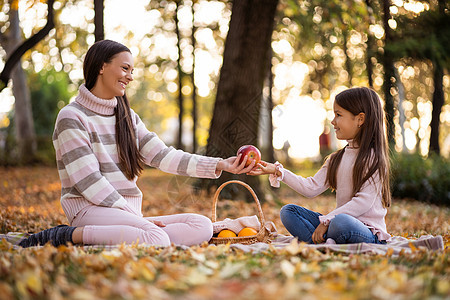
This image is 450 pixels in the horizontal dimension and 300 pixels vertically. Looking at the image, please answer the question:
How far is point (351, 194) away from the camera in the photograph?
4133 millimetres

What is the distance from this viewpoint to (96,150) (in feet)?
13.2

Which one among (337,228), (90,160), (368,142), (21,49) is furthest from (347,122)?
(21,49)

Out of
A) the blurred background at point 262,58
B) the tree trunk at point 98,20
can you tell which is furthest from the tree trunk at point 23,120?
the tree trunk at point 98,20

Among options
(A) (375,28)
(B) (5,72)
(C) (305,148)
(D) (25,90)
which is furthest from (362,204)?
(C) (305,148)

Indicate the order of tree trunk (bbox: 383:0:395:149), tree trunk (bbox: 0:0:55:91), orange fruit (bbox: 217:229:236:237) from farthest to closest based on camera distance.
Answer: tree trunk (bbox: 383:0:395:149)
tree trunk (bbox: 0:0:55:91)
orange fruit (bbox: 217:229:236:237)

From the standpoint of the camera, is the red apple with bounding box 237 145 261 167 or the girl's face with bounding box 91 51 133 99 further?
the red apple with bounding box 237 145 261 167

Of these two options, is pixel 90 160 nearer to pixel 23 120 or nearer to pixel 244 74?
pixel 244 74

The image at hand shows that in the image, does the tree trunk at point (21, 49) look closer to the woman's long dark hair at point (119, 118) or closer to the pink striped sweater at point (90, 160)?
the woman's long dark hair at point (119, 118)

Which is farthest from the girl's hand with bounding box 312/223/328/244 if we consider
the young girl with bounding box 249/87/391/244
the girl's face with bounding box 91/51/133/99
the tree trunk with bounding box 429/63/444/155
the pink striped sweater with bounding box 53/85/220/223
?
the tree trunk with bounding box 429/63/444/155

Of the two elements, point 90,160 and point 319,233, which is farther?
point 319,233

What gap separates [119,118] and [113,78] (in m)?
0.36

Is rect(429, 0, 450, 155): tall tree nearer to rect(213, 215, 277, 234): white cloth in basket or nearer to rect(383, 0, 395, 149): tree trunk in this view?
rect(383, 0, 395, 149): tree trunk

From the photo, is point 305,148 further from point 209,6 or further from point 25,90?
point 25,90

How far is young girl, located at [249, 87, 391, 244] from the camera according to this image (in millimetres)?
3879
